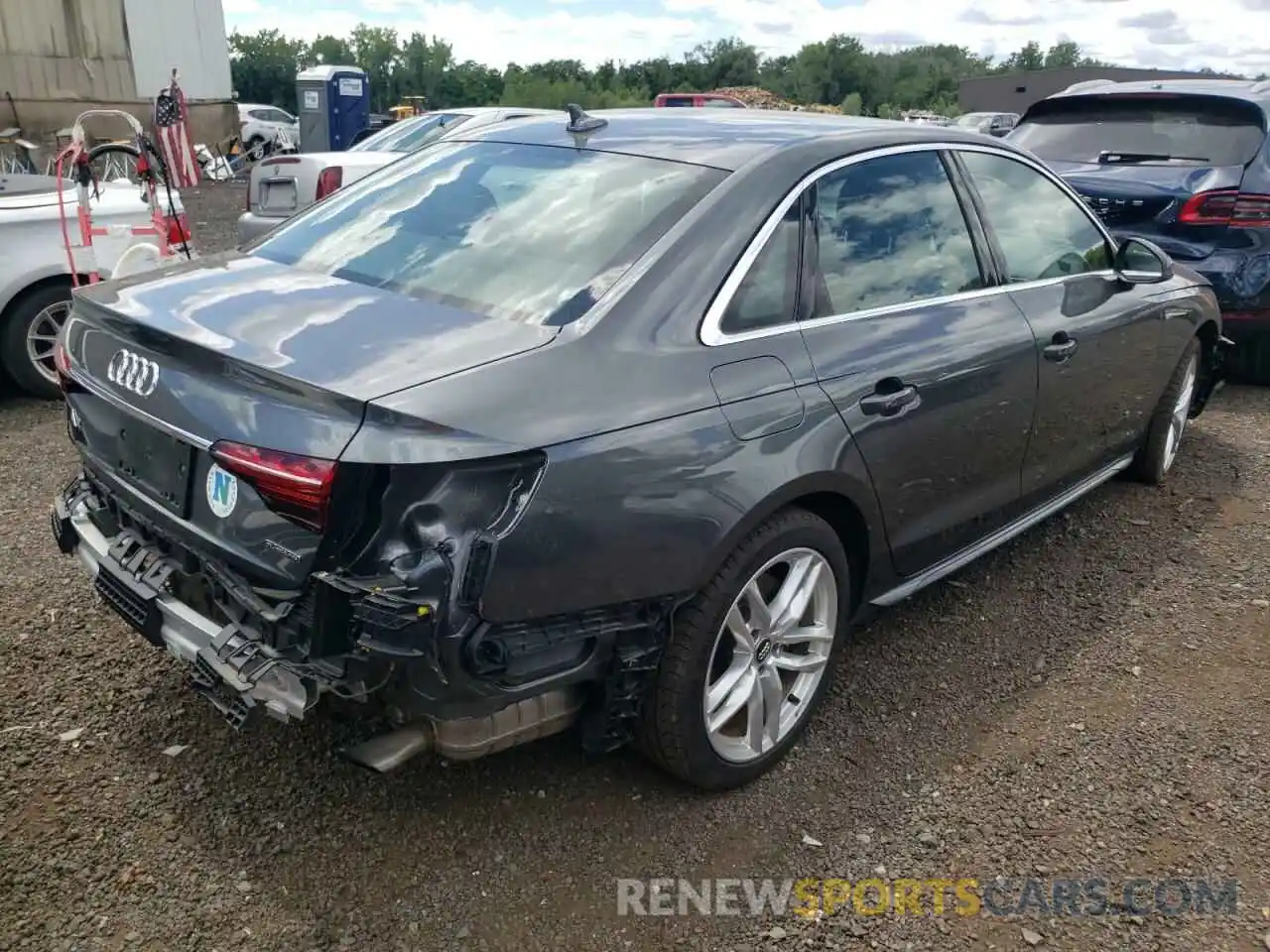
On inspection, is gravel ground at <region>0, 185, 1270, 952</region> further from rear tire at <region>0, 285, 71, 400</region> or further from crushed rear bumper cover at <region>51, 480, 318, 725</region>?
rear tire at <region>0, 285, 71, 400</region>

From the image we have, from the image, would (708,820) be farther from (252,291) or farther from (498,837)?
(252,291)

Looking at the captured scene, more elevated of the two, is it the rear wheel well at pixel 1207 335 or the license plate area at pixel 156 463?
the license plate area at pixel 156 463

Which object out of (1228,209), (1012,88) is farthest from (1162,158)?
(1012,88)

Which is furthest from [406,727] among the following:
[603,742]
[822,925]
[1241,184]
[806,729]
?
[1241,184]

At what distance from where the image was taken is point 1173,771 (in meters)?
2.96

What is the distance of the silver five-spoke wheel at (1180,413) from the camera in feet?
15.9

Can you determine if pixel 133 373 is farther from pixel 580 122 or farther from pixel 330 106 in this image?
pixel 330 106

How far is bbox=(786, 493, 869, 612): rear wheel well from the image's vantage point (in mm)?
2797

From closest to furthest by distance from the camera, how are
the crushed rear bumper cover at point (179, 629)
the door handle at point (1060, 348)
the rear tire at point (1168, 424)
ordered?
the crushed rear bumper cover at point (179, 629) < the door handle at point (1060, 348) < the rear tire at point (1168, 424)

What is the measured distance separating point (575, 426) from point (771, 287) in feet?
2.62

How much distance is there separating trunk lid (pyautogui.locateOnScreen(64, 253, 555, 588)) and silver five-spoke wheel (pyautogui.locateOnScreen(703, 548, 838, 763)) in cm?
90

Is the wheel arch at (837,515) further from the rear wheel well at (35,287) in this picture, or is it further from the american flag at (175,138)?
the american flag at (175,138)

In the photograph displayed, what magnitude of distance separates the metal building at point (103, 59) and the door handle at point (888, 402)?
20.4 m

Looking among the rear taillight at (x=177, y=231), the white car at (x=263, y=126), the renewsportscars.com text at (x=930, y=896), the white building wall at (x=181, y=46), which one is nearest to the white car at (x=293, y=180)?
the rear taillight at (x=177, y=231)
